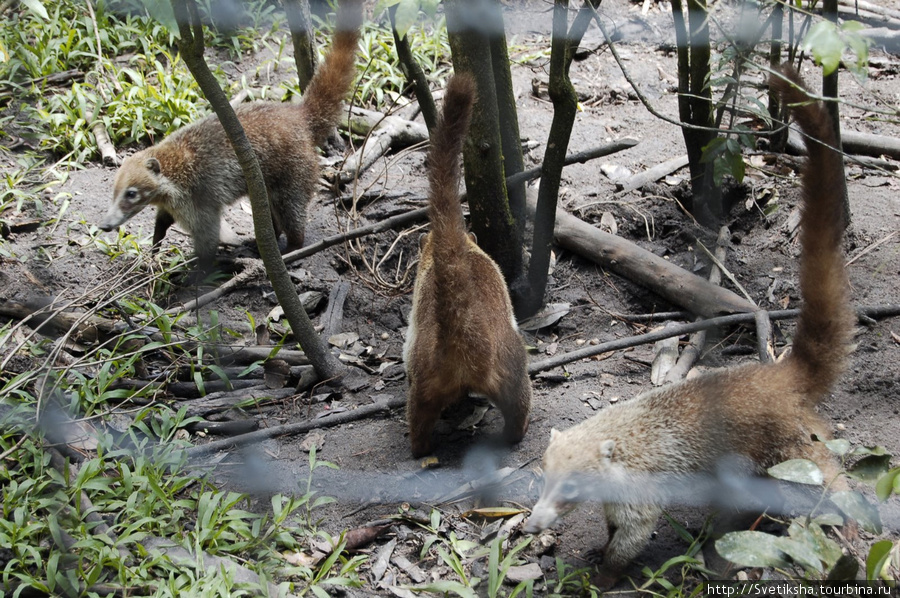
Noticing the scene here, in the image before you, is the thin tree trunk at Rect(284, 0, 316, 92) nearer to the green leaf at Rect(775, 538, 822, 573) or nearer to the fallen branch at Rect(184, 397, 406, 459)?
the fallen branch at Rect(184, 397, 406, 459)

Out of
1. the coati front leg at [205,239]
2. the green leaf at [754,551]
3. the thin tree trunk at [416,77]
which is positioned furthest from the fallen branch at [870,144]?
the coati front leg at [205,239]

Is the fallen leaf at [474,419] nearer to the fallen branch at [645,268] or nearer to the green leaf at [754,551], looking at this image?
the fallen branch at [645,268]

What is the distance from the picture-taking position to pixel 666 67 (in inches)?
244

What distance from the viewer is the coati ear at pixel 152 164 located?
4660 millimetres

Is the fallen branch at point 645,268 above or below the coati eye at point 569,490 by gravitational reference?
above

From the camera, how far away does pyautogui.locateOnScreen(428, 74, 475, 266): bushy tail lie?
2.86 metres

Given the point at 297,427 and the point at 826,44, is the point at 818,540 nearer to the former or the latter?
the point at 826,44

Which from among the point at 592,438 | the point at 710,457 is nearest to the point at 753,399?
the point at 710,457

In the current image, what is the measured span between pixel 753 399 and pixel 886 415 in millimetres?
950

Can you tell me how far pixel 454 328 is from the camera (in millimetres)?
2867

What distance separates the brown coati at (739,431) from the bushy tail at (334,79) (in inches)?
122

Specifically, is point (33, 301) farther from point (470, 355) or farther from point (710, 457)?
point (710, 457)

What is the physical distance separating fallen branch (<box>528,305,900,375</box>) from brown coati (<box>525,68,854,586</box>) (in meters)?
0.79

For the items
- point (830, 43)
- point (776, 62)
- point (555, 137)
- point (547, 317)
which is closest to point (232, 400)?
point (547, 317)
